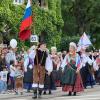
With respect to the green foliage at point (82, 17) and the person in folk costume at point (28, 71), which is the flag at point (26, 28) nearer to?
the person in folk costume at point (28, 71)

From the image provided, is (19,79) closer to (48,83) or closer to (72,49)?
(48,83)

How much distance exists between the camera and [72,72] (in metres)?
20.0

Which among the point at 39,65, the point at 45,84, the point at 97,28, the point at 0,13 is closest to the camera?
the point at 39,65

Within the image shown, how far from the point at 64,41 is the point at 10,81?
19963mm

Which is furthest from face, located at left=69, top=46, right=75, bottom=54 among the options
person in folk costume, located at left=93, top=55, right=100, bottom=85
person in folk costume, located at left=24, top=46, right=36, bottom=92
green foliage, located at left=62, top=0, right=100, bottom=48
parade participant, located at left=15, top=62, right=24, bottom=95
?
green foliage, located at left=62, top=0, right=100, bottom=48

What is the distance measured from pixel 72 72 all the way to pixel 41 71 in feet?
4.95

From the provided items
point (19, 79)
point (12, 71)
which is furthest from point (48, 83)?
point (12, 71)

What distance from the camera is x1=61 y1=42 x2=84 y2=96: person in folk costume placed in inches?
786

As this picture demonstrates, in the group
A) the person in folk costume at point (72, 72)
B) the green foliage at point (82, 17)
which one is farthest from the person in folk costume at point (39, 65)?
the green foliage at point (82, 17)

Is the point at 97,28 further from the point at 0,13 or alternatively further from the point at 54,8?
the point at 0,13

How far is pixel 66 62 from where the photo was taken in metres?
20.0

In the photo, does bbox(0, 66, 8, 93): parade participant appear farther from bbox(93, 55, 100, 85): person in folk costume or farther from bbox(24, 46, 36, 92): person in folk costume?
bbox(93, 55, 100, 85): person in folk costume

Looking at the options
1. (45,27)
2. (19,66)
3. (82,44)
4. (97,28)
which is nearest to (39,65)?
(19,66)

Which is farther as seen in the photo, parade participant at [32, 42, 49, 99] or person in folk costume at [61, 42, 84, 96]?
person in folk costume at [61, 42, 84, 96]
